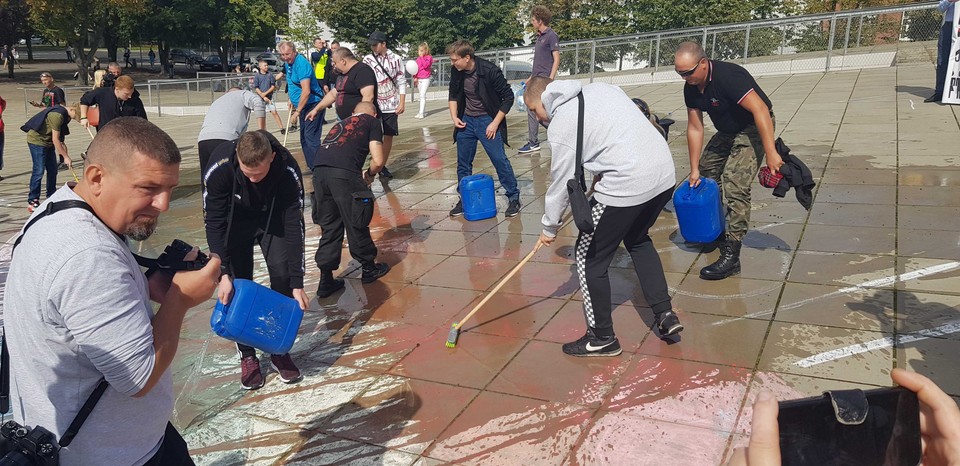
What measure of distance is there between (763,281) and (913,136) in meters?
5.83

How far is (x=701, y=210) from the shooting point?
18.5 ft

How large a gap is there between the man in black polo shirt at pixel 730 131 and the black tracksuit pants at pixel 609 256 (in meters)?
1.20

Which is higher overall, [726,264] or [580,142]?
[580,142]

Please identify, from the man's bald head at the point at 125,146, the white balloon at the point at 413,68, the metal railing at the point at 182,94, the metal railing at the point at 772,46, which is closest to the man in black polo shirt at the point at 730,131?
the man's bald head at the point at 125,146

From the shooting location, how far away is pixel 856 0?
28875mm

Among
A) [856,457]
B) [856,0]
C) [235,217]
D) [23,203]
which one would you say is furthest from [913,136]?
[856,0]

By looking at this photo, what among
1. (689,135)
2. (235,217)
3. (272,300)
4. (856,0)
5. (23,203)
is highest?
(856,0)

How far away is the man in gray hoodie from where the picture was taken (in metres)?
4.14

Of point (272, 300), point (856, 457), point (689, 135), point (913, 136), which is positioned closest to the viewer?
point (856, 457)

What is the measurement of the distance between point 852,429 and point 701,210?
4.61m

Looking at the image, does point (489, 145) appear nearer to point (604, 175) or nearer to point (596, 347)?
point (604, 175)

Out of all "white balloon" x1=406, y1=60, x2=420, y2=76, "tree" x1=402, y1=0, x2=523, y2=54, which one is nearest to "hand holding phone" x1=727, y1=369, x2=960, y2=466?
"white balloon" x1=406, y1=60, x2=420, y2=76

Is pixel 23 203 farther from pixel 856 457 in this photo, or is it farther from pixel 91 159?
pixel 856 457

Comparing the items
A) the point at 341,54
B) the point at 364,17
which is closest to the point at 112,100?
the point at 341,54
